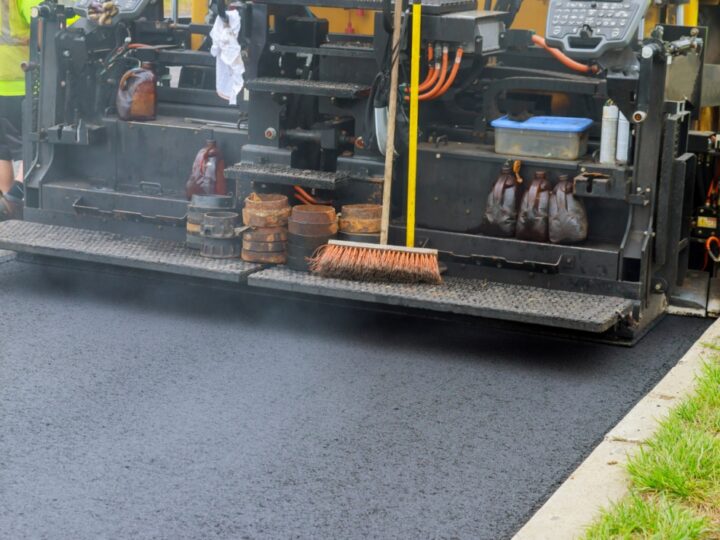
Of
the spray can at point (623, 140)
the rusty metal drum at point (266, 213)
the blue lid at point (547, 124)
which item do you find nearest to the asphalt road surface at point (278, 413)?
the rusty metal drum at point (266, 213)

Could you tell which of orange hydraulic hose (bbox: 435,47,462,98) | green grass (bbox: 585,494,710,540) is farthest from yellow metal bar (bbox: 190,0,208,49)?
green grass (bbox: 585,494,710,540)

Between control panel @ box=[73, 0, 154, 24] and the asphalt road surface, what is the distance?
1542 millimetres

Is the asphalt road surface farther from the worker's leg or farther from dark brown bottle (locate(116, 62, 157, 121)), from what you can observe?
the worker's leg

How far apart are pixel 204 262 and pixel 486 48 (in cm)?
182

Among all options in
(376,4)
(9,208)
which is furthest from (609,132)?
(9,208)

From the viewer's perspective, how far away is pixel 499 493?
434 cm

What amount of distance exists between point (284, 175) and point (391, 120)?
0.66 m

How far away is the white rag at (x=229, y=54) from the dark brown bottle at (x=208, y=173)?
38 centimetres

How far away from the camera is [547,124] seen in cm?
627

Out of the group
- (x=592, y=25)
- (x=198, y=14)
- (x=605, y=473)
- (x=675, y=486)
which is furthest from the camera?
(x=198, y=14)

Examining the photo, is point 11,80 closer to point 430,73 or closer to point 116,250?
point 116,250

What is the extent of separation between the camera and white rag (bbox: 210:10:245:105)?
7.02 metres

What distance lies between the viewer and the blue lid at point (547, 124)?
6191 millimetres

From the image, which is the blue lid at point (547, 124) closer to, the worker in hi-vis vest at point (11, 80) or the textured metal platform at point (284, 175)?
the textured metal platform at point (284, 175)
